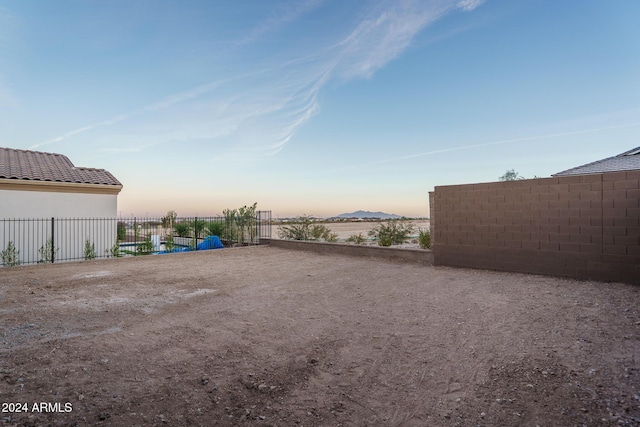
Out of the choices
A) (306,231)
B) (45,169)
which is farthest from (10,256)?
(306,231)

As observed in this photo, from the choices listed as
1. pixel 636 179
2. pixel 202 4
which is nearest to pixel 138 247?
pixel 202 4

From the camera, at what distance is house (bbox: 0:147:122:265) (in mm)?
11656

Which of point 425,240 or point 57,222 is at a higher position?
point 57,222

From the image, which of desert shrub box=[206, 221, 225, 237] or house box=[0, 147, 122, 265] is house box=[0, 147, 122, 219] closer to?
house box=[0, 147, 122, 265]

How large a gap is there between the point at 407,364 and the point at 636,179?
→ 22.5 ft

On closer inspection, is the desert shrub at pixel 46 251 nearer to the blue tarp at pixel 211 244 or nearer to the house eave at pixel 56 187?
the house eave at pixel 56 187

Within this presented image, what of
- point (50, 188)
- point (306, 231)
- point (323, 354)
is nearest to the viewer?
point (323, 354)

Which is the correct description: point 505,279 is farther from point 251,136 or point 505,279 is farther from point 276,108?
point 251,136

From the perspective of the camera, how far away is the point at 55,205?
1261 centimetres

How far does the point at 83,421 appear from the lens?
8.10ft

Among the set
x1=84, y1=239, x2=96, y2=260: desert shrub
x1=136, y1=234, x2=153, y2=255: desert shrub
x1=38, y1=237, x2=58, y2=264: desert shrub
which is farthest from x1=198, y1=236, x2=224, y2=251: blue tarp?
x1=38, y1=237, x2=58, y2=264: desert shrub

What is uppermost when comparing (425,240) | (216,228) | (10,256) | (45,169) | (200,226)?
(45,169)

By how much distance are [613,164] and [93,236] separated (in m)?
18.4

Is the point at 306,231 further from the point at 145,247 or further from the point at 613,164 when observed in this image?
the point at 613,164
